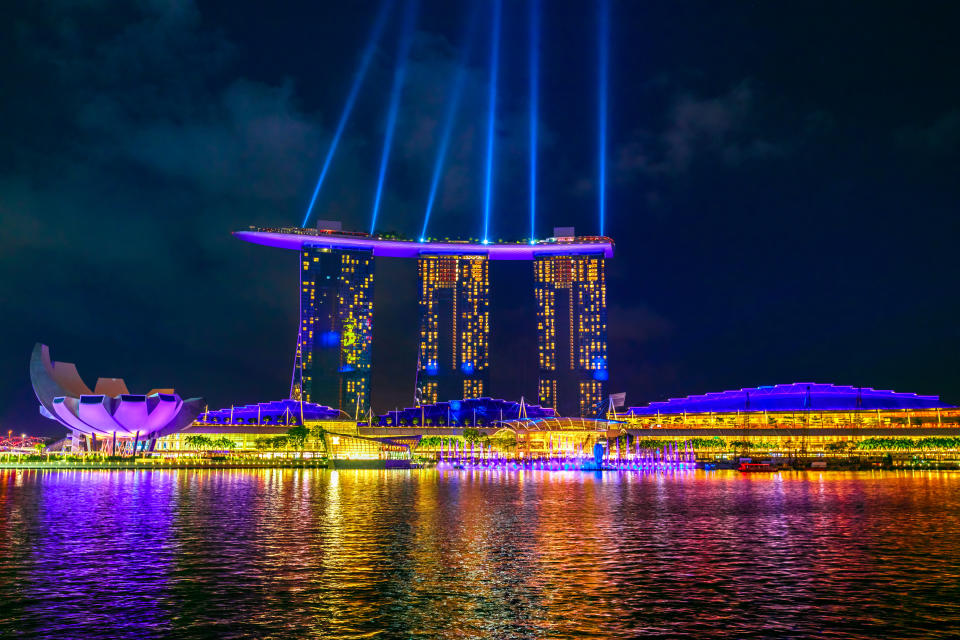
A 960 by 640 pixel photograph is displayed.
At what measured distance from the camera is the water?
21094 millimetres

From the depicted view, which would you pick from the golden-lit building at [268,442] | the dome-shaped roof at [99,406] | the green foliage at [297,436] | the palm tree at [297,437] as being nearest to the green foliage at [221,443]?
the golden-lit building at [268,442]

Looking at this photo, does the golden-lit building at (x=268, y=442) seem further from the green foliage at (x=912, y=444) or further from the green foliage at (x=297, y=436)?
the green foliage at (x=912, y=444)

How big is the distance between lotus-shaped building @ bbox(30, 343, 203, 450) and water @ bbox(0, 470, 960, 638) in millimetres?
67430

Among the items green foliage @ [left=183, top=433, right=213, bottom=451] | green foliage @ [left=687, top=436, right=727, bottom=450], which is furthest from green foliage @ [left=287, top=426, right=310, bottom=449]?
green foliage @ [left=687, top=436, right=727, bottom=450]

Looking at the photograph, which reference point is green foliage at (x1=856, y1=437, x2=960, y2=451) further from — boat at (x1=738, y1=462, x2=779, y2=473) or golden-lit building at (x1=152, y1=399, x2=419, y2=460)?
golden-lit building at (x1=152, y1=399, x2=419, y2=460)

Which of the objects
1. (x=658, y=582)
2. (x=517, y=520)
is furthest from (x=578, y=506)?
(x=658, y=582)

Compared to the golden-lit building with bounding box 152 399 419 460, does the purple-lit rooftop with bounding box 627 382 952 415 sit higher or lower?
higher

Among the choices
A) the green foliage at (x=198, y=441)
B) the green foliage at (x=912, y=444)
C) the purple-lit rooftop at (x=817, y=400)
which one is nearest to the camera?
Result: the green foliage at (x=198, y=441)

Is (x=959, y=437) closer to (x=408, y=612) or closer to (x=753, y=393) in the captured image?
(x=753, y=393)

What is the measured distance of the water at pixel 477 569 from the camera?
830 inches

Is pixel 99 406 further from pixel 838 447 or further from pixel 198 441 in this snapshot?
pixel 838 447

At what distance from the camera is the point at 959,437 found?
160 m

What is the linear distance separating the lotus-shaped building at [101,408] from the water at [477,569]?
67430 millimetres

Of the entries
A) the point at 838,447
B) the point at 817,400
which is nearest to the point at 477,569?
the point at 838,447
